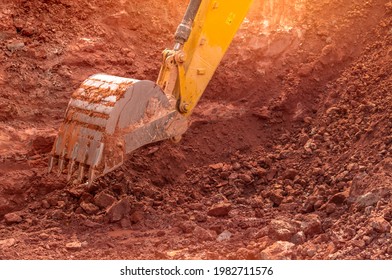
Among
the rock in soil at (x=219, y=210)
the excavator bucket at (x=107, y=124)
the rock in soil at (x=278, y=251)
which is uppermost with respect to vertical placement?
the excavator bucket at (x=107, y=124)

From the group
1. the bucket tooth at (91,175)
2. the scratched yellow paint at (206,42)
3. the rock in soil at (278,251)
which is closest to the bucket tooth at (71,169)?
the bucket tooth at (91,175)

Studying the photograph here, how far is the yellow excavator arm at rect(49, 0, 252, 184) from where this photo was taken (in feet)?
23.4

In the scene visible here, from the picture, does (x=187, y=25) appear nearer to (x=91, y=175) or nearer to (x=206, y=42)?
(x=206, y=42)

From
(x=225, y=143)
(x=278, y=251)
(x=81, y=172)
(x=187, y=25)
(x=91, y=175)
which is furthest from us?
(x=225, y=143)

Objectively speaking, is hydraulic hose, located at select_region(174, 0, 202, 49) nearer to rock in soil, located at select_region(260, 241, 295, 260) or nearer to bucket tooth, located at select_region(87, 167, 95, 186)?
bucket tooth, located at select_region(87, 167, 95, 186)

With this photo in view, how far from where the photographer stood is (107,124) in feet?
23.2

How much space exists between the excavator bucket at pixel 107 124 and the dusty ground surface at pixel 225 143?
0.70m

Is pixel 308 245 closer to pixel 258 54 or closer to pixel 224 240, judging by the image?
pixel 224 240

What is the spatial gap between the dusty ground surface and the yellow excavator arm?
673mm

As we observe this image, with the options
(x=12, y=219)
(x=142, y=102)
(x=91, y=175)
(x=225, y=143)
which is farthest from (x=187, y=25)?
(x=12, y=219)

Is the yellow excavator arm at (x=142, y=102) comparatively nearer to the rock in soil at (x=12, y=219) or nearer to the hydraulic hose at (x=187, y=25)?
the hydraulic hose at (x=187, y=25)

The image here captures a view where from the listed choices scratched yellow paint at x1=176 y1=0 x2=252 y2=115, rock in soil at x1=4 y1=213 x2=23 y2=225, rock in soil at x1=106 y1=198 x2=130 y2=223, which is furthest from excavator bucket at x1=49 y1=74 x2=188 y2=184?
rock in soil at x1=4 y1=213 x2=23 y2=225

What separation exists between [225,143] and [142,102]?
87.2 inches

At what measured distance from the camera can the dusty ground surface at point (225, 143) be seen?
716 cm
